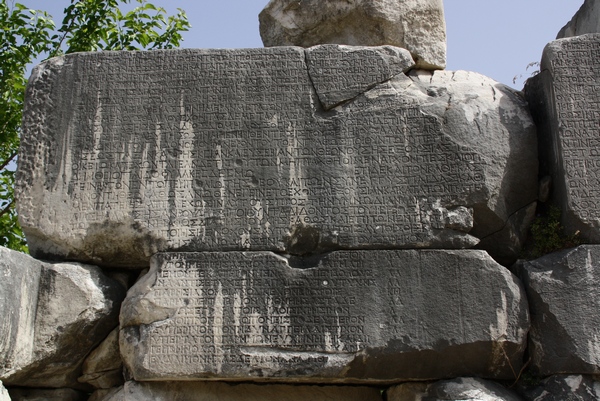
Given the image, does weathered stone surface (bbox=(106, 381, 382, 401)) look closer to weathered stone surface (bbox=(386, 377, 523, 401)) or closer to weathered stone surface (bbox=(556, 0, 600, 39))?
weathered stone surface (bbox=(386, 377, 523, 401))

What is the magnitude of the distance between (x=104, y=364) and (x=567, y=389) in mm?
2642

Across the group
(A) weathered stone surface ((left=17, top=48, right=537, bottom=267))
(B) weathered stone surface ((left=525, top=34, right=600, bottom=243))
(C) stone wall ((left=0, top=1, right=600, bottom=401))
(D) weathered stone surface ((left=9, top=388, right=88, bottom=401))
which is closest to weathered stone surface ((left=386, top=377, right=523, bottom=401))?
(C) stone wall ((left=0, top=1, right=600, bottom=401))

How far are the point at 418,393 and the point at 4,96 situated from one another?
5777 millimetres

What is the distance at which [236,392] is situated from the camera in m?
3.76

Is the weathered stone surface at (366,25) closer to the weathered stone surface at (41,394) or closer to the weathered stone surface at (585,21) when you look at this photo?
the weathered stone surface at (585,21)

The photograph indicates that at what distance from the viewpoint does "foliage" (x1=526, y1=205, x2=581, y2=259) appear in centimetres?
375

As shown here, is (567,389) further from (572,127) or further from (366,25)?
(366,25)

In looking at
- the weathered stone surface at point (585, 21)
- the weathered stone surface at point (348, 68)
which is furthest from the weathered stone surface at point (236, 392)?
the weathered stone surface at point (585, 21)

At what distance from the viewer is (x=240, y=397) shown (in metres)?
3.75

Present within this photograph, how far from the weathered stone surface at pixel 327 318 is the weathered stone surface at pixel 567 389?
0.19m

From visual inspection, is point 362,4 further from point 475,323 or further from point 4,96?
point 4,96

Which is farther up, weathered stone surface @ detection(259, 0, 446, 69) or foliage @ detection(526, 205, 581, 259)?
weathered stone surface @ detection(259, 0, 446, 69)

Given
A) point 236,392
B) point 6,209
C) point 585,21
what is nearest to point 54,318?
point 236,392

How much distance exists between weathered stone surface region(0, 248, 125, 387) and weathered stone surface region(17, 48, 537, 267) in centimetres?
19
